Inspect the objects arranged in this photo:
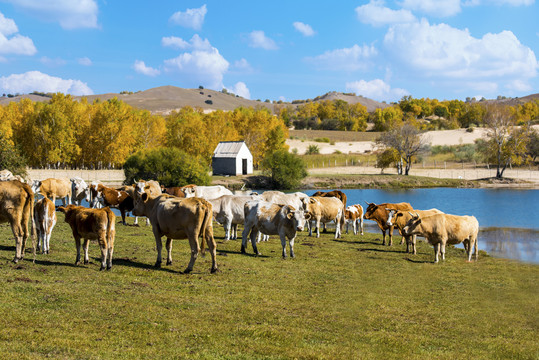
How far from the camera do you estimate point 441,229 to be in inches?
688

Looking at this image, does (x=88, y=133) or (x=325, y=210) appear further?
(x=88, y=133)

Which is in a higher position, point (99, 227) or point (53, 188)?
point (53, 188)

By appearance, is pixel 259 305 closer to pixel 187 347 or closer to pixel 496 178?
pixel 187 347

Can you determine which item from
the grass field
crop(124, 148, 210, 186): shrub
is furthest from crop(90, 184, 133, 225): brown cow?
crop(124, 148, 210, 186): shrub

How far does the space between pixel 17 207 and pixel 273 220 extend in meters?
7.61

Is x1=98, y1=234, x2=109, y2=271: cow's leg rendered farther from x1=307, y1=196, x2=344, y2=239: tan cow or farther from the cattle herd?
x1=307, y1=196, x2=344, y2=239: tan cow

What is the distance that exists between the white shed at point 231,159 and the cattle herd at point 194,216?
40.9 meters

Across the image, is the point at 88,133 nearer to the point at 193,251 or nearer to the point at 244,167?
the point at 244,167

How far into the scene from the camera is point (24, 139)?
74688 mm

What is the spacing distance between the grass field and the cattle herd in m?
0.74

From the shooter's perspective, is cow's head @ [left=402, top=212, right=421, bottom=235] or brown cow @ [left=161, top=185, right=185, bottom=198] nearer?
cow's head @ [left=402, top=212, right=421, bottom=235]

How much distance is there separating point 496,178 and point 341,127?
298 feet

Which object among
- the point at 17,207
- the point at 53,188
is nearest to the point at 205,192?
the point at 53,188

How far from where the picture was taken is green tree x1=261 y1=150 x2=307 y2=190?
210 feet
